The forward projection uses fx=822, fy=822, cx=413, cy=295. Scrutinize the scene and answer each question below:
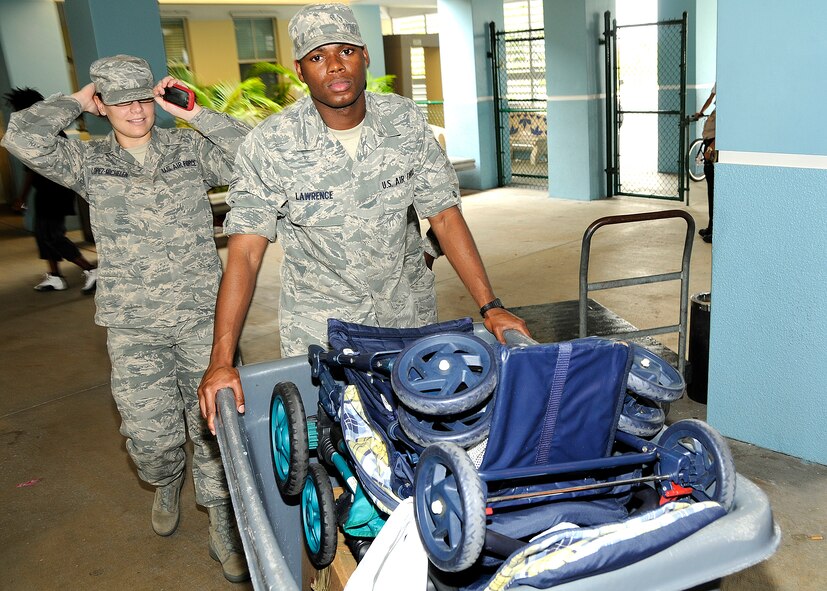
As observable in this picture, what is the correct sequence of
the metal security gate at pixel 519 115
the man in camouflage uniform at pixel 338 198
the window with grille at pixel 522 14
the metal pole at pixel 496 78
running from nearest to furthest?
the man in camouflage uniform at pixel 338 198
the metal pole at pixel 496 78
the metal security gate at pixel 519 115
the window with grille at pixel 522 14

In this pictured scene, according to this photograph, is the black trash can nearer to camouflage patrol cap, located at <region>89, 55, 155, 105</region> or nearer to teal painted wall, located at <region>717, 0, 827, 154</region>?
teal painted wall, located at <region>717, 0, 827, 154</region>

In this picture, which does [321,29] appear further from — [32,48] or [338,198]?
[32,48]

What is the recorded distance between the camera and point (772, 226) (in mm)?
3584

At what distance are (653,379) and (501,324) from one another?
1.93ft

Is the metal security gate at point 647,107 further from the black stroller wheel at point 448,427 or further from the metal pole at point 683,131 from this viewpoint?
the black stroller wheel at point 448,427

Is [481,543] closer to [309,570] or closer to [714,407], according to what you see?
[309,570]

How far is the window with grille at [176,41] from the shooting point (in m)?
16.1

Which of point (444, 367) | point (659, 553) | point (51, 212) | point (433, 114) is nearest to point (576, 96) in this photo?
point (433, 114)

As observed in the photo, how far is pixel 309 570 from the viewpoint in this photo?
2.50 m

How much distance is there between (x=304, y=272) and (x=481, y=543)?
5.02ft

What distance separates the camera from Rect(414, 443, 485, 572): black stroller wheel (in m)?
1.43

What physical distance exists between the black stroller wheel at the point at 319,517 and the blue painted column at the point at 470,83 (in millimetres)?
10568

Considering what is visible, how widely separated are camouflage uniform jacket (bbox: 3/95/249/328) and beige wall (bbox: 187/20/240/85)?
540 inches

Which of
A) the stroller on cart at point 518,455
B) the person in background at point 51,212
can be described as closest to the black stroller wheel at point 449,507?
the stroller on cart at point 518,455
